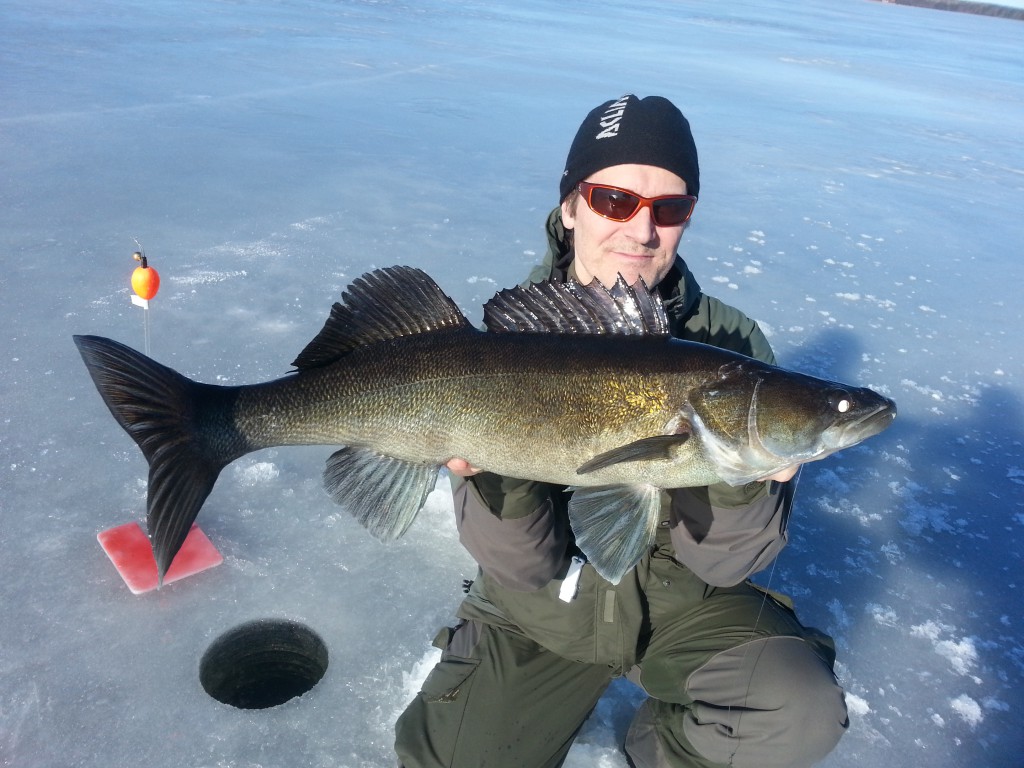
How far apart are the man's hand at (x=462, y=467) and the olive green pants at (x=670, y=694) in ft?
2.00

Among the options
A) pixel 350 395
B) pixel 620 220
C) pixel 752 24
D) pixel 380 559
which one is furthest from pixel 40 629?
pixel 752 24

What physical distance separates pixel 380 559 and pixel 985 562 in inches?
93.1

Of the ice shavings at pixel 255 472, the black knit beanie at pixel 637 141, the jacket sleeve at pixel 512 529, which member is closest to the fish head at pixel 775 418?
the jacket sleeve at pixel 512 529

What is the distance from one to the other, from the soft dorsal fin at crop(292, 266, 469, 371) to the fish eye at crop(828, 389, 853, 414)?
3.07ft

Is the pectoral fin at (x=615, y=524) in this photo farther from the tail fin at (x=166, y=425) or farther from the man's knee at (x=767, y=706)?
the tail fin at (x=166, y=425)

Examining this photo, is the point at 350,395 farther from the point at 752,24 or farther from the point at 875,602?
the point at 752,24

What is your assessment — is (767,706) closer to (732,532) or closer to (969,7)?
(732,532)

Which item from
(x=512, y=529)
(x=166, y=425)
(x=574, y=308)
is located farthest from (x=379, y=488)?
(x=574, y=308)

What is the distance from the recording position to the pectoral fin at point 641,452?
1.70 m

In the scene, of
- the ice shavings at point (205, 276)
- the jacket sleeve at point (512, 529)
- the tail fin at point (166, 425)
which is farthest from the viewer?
the ice shavings at point (205, 276)

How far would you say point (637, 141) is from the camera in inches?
94.7

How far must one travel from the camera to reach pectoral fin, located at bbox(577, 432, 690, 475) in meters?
1.70

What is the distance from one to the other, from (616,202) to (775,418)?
3.02ft

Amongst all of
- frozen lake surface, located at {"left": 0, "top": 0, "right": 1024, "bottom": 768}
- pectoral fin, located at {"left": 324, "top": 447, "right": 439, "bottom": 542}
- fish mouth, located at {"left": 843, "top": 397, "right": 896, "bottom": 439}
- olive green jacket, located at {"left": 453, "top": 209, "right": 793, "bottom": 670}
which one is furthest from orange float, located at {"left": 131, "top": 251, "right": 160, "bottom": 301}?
fish mouth, located at {"left": 843, "top": 397, "right": 896, "bottom": 439}
